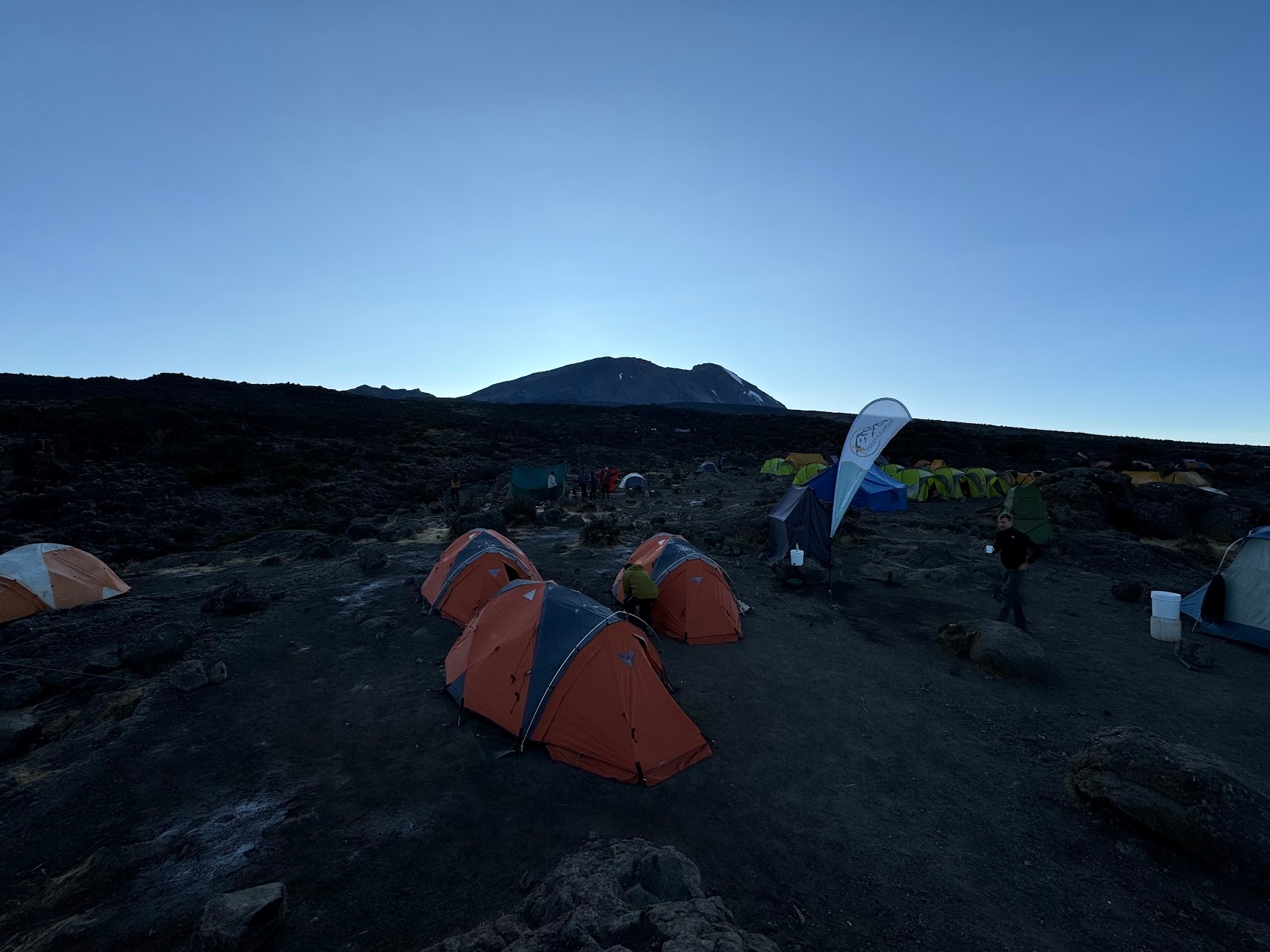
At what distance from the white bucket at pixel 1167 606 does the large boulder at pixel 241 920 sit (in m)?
15.1

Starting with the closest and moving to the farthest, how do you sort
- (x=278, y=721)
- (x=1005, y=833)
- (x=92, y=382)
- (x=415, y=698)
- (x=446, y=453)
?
1. (x=1005, y=833)
2. (x=278, y=721)
3. (x=415, y=698)
4. (x=446, y=453)
5. (x=92, y=382)

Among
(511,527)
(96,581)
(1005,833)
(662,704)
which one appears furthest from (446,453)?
(1005,833)

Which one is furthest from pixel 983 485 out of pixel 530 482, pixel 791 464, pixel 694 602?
pixel 694 602

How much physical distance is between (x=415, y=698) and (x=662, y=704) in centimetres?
410

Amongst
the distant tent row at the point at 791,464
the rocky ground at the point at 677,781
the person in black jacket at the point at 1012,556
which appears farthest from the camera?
the distant tent row at the point at 791,464

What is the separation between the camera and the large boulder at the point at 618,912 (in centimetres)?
360

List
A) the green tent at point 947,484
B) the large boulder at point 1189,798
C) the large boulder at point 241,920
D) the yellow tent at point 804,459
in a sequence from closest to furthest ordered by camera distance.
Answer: the large boulder at point 241,920
the large boulder at point 1189,798
the green tent at point 947,484
the yellow tent at point 804,459

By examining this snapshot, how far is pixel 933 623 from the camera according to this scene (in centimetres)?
1259

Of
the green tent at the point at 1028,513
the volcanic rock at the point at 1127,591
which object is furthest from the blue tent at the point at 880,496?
the volcanic rock at the point at 1127,591

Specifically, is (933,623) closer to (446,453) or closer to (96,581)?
(96,581)

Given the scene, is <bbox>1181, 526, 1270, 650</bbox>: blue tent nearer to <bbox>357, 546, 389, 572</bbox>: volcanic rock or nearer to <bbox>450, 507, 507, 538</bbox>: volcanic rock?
<bbox>450, 507, 507, 538</bbox>: volcanic rock

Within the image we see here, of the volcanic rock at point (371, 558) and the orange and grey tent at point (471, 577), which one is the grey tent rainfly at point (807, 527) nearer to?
the orange and grey tent at point (471, 577)

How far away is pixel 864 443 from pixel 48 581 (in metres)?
19.4

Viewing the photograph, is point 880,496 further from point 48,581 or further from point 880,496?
point 48,581
